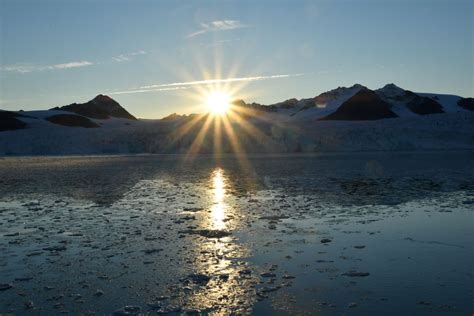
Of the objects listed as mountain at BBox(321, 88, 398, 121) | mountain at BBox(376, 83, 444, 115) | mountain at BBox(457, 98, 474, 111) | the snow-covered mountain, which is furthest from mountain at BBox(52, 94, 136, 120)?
mountain at BBox(457, 98, 474, 111)

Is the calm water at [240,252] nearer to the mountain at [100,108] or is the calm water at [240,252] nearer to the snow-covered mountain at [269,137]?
the snow-covered mountain at [269,137]

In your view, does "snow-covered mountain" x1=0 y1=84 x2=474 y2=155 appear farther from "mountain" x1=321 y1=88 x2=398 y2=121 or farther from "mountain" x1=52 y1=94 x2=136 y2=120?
"mountain" x1=52 y1=94 x2=136 y2=120

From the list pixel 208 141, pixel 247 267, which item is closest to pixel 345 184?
pixel 247 267

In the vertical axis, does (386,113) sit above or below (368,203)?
above

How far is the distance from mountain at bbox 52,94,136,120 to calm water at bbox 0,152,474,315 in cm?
10760

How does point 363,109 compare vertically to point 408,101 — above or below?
below

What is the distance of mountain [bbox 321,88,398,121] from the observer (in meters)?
90.0

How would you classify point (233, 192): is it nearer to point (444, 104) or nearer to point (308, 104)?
point (308, 104)

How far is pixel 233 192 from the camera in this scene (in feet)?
50.8

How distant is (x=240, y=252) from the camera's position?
768 centimetres

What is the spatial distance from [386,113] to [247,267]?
308 feet

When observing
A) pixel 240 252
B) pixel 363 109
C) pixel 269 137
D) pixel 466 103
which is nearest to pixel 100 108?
pixel 363 109

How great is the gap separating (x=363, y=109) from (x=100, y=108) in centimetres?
7072

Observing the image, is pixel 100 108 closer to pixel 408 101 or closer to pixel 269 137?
pixel 408 101
